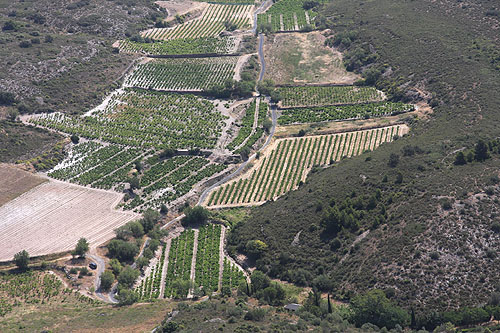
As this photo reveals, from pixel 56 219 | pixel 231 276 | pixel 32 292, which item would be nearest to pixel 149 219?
pixel 56 219

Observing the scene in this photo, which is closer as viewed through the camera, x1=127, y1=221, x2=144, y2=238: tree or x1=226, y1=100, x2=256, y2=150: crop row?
x1=127, y1=221, x2=144, y2=238: tree

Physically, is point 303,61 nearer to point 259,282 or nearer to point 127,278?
point 259,282

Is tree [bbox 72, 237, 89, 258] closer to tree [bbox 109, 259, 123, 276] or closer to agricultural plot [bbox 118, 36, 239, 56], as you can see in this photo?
tree [bbox 109, 259, 123, 276]

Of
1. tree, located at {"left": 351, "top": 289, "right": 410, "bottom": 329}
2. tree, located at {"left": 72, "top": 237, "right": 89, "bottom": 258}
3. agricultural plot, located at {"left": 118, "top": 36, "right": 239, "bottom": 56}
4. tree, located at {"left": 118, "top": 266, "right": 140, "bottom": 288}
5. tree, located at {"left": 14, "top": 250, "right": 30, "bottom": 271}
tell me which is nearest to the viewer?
tree, located at {"left": 351, "top": 289, "right": 410, "bottom": 329}

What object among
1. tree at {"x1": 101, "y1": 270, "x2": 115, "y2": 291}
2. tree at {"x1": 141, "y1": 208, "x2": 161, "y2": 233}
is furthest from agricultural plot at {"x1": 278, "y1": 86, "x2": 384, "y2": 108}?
tree at {"x1": 101, "y1": 270, "x2": 115, "y2": 291}

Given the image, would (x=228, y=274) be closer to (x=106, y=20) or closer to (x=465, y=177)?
(x=465, y=177)

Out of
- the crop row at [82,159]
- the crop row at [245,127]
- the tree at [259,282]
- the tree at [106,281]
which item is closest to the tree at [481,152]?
the tree at [259,282]
